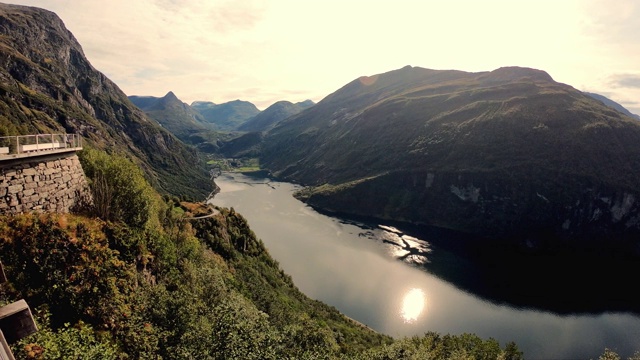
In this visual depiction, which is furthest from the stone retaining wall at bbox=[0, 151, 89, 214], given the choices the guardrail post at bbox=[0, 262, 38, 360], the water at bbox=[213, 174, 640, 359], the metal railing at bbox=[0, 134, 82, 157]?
the water at bbox=[213, 174, 640, 359]

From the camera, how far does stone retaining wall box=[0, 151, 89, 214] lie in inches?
1025

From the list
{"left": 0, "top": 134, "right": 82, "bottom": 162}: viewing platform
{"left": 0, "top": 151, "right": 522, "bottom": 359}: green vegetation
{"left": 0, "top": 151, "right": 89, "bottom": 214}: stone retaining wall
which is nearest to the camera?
{"left": 0, "top": 151, "right": 522, "bottom": 359}: green vegetation

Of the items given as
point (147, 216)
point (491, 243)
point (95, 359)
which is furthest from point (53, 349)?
point (491, 243)

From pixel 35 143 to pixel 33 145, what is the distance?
202cm

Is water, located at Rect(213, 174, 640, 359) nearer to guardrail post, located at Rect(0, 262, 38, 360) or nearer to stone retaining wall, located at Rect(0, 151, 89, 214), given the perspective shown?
stone retaining wall, located at Rect(0, 151, 89, 214)

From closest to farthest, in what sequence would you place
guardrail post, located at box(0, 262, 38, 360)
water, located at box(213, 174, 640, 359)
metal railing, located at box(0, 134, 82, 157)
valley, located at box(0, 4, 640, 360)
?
guardrail post, located at box(0, 262, 38, 360) < valley, located at box(0, 4, 640, 360) < metal railing, located at box(0, 134, 82, 157) < water, located at box(213, 174, 640, 359)

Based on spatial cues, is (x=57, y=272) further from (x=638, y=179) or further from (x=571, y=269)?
(x=638, y=179)

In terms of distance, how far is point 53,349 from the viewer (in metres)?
17.7

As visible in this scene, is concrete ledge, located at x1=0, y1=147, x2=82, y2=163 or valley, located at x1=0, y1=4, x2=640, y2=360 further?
concrete ledge, located at x1=0, y1=147, x2=82, y2=163

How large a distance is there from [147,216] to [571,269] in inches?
6531

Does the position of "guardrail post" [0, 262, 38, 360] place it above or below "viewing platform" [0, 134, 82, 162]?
below

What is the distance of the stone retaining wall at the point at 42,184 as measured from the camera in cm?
2605

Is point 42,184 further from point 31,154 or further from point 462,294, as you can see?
point 462,294

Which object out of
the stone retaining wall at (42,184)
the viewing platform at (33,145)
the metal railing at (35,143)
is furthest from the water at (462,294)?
the viewing platform at (33,145)
